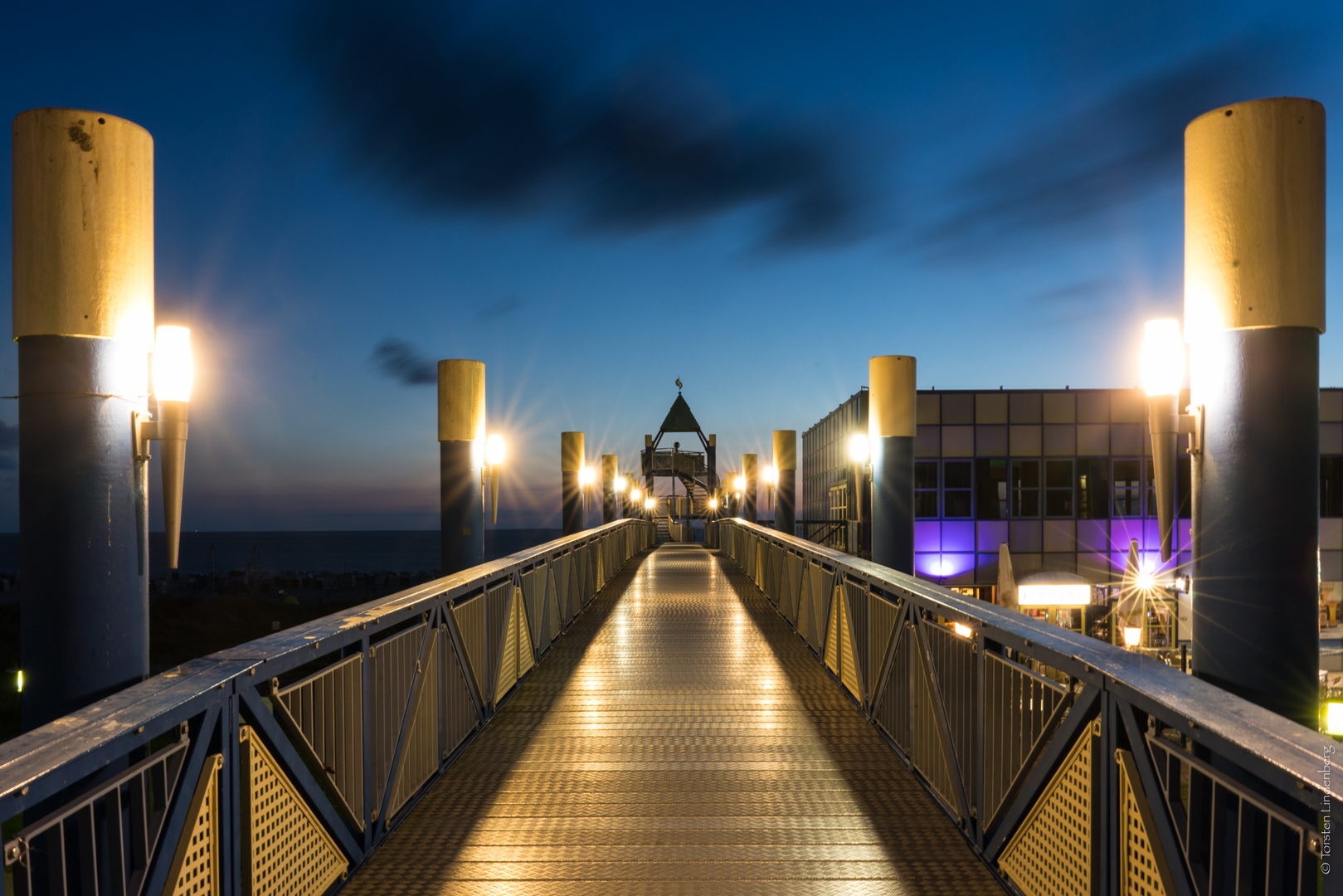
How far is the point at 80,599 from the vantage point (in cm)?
310

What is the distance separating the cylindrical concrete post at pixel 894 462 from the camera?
8.78m

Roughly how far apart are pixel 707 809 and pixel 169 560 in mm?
2807

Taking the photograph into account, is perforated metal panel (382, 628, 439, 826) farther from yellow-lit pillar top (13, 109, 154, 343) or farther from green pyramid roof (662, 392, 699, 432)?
green pyramid roof (662, 392, 699, 432)

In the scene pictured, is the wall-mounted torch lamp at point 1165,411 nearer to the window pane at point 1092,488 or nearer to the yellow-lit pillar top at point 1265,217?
the yellow-lit pillar top at point 1265,217

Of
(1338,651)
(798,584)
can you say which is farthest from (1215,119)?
(1338,651)

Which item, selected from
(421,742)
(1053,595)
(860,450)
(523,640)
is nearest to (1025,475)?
(1053,595)

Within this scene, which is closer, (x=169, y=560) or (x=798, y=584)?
(x=169, y=560)

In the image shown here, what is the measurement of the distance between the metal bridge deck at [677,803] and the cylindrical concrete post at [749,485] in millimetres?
19342

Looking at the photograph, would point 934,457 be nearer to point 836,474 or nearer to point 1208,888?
point 836,474

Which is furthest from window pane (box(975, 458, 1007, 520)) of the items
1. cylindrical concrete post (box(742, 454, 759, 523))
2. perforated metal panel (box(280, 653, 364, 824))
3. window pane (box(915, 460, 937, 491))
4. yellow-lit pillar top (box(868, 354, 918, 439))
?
perforated metal panel (box(280, 653, 364, 824))

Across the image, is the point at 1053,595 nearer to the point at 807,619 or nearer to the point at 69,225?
the point at 807,619

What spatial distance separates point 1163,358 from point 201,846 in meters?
4.63

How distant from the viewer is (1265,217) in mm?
3270

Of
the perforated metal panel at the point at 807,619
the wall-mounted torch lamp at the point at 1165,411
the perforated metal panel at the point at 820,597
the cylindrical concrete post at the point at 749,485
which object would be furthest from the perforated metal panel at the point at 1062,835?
the cylindrical concrete post at the point at 749,485
